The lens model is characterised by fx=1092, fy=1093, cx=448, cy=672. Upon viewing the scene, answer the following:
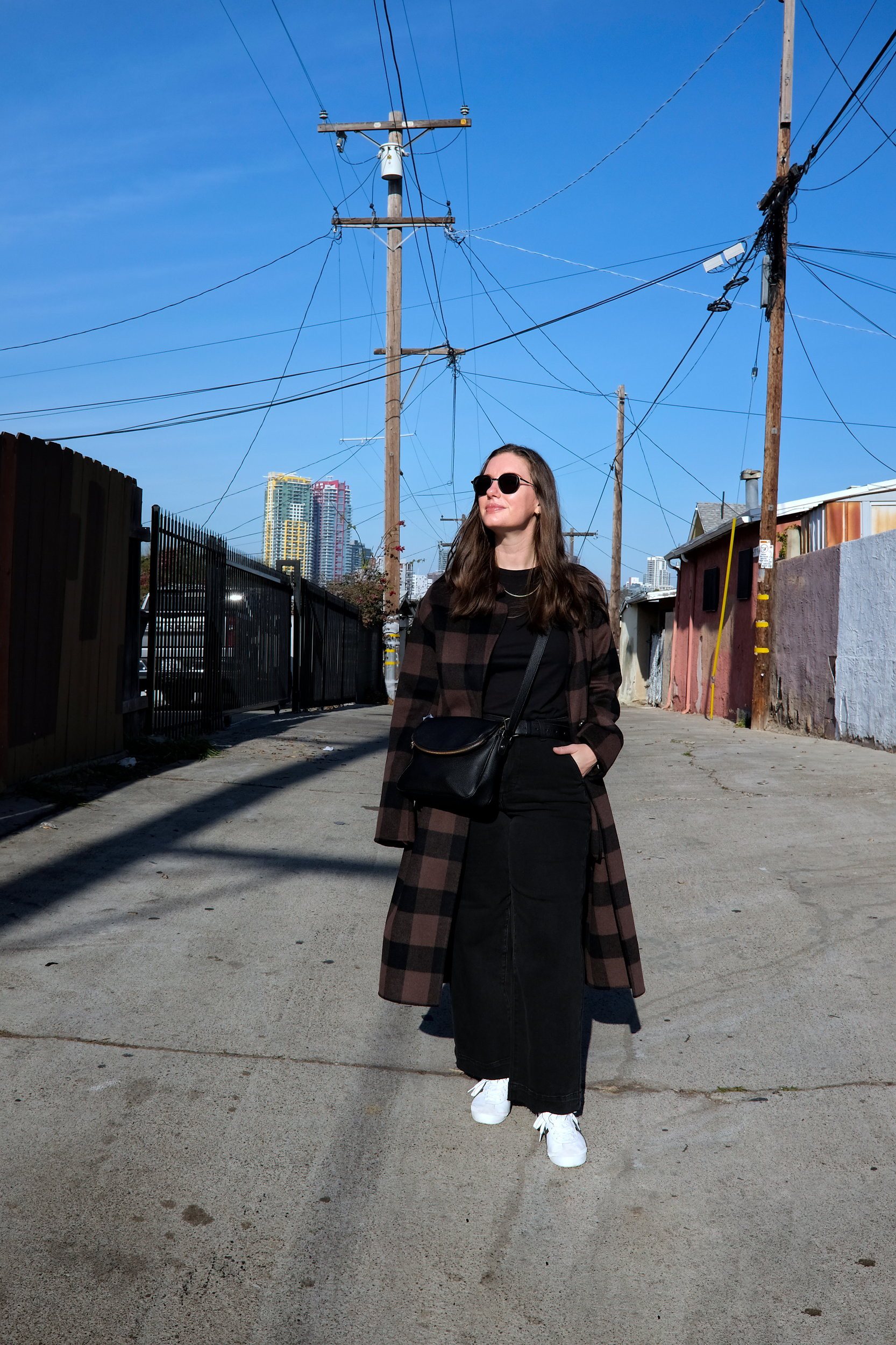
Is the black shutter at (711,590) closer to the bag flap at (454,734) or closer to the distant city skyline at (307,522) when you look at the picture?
the bag flap at (454,734)

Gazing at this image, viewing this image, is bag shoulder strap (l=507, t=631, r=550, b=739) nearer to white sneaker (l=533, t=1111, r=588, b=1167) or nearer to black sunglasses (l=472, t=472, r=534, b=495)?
black sunglasses (l=472, t=472, r=534, b=495)

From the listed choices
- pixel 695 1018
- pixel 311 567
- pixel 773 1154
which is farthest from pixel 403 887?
pixel 311 567

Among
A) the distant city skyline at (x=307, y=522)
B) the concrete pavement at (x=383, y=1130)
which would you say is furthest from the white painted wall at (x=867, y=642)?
the distant city skyline at (x=307, y=522)

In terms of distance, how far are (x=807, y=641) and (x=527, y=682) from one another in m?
11.6

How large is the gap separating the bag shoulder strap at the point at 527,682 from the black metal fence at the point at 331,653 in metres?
12.6

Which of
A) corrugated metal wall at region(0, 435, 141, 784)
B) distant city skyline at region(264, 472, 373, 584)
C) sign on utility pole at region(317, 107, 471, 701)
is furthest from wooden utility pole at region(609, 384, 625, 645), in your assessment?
distant city skyline at region(264, 472, 373, 584)

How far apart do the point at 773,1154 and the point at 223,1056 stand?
1.63 metres

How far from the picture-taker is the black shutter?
21.4 metres

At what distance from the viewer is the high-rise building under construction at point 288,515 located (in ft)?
277

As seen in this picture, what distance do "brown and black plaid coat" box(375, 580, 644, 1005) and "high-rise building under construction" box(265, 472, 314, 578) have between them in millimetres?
80599

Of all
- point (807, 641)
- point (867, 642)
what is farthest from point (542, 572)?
point (807, 641)

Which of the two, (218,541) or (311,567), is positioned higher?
(311,567)

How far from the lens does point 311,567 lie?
93.8m

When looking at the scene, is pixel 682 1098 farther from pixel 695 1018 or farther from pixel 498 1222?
pixel 498 1222
